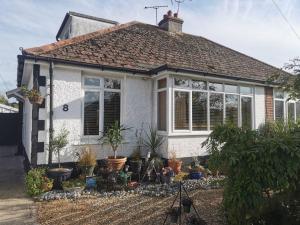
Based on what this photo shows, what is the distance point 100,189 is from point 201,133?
4627 millimetres

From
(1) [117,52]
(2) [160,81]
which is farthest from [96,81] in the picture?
(2) [160,81]

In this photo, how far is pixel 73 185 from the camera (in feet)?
24.5

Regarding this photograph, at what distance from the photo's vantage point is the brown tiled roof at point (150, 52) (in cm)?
919

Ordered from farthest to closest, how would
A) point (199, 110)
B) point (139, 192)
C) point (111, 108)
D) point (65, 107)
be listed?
1. point (199, 110)
2. point (111, 108)
3. point (65, 107)
4. point (139, 192)

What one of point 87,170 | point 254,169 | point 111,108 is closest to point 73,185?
point 87,170

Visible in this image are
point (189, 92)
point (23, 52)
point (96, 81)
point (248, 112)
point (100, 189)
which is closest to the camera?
point (100, 189)

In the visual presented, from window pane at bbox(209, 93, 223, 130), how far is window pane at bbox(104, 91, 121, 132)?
387 centimetres

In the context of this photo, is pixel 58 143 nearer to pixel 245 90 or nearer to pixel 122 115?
pixel 122 115

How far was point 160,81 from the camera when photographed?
10117mm

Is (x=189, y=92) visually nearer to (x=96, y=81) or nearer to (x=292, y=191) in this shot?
(x=96, y=81)

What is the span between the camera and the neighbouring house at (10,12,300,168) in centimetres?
836

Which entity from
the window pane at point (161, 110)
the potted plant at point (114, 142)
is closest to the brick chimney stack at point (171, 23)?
the window pane at point (161, 110)

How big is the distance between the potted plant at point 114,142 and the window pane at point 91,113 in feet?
1.51

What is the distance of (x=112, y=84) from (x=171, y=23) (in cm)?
746
